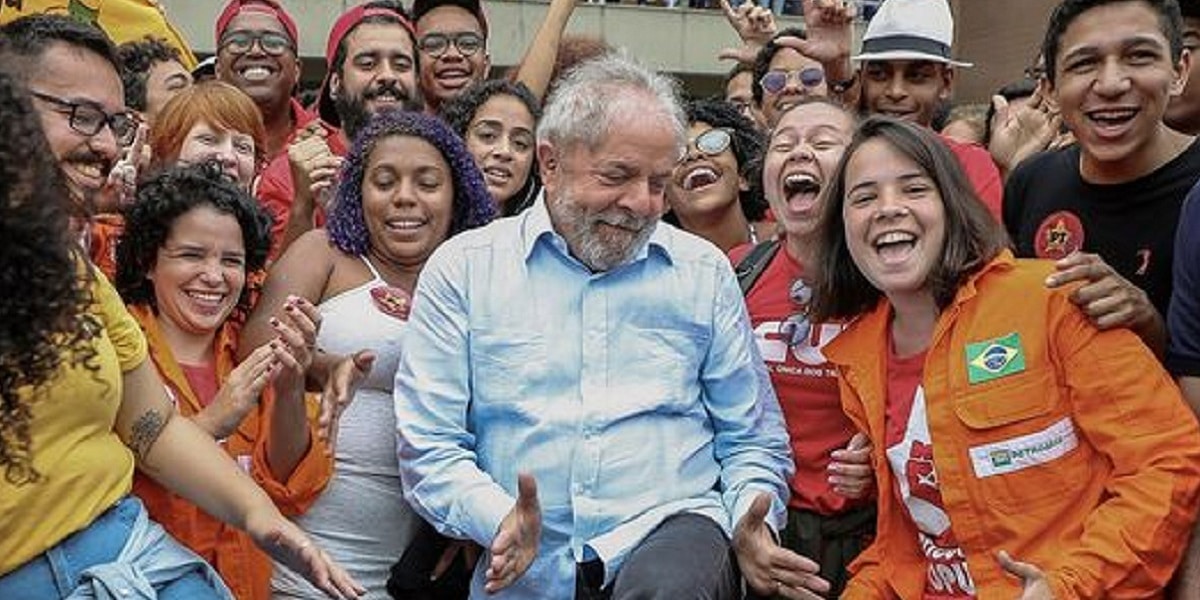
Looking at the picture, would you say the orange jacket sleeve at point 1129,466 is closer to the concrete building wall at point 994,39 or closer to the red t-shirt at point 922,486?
the red t-shirt at point 922,486

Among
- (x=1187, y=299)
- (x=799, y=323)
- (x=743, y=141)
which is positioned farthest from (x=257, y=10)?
(x=1187, y=299)

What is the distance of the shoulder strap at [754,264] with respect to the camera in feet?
14.6

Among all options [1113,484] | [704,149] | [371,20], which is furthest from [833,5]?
[1113,484]

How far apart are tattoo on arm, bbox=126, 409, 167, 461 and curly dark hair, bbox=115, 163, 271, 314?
2.53ft

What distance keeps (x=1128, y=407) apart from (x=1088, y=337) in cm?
20

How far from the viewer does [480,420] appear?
3809mm

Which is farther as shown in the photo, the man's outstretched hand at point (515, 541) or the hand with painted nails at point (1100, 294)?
the hand with painted nails at point (1100, 294)

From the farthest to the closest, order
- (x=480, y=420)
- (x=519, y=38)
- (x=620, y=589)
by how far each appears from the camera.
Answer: (x=519, y=38) < (x=480, y=420) < (x=620, y=589)

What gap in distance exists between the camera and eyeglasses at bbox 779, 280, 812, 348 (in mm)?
4230

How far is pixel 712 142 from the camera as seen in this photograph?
5215mm

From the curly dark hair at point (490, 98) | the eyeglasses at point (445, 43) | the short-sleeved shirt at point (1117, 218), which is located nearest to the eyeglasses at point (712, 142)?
the curly dark hair at point (490, 98)

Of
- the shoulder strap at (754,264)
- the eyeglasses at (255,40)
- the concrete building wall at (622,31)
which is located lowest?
the concrete building wall at (622,31)

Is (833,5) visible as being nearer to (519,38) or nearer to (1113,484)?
(1113,484)

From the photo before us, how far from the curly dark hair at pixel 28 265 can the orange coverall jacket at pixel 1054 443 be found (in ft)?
6.99
